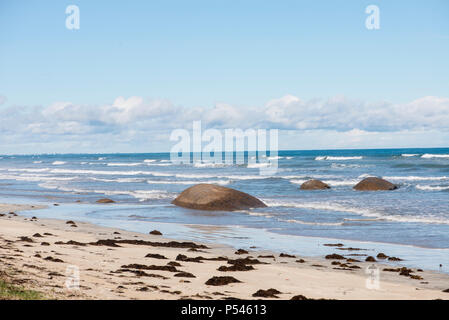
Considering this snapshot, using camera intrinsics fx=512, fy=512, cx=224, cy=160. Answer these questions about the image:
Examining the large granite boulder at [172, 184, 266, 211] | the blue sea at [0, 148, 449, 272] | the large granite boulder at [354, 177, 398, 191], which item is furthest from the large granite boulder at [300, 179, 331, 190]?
the large granite boulder at [172, 184, 266, 211]

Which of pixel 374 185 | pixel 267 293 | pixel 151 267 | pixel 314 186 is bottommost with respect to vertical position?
pixel 314 186

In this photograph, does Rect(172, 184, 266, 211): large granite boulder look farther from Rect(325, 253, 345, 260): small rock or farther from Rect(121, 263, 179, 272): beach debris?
Rect(121, 263, 179, 272): beach debris

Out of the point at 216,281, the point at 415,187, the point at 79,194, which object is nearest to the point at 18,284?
the point at 216,281

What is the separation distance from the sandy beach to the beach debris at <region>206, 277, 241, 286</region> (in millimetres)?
22

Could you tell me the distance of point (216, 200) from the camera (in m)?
27.6

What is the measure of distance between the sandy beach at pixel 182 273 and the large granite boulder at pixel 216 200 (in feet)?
34.3

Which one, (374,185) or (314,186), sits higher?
(374,185)

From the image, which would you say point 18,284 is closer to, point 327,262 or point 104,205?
point 327,262

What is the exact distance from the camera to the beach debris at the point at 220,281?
34.0ft

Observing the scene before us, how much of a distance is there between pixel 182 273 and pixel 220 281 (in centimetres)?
114

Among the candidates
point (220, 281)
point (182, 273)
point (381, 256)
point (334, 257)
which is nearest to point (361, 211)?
point (381, 256)

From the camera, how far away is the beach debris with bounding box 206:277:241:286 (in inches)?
408

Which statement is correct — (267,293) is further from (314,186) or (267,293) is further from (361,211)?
(314,186)

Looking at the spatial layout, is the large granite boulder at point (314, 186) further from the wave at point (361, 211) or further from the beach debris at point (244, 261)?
the beach debris at point (244, 261)
